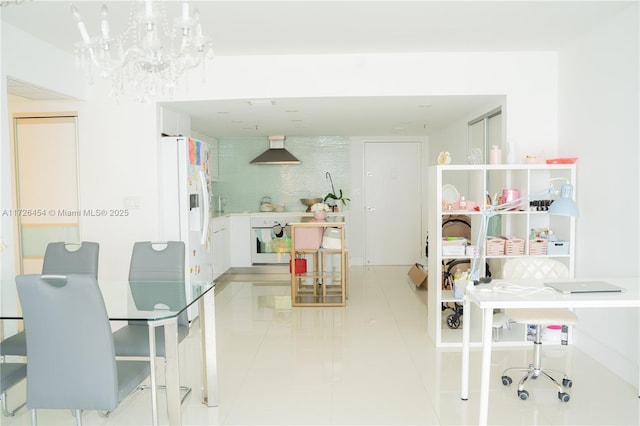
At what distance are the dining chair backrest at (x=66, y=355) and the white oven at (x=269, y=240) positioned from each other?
5.06 metres

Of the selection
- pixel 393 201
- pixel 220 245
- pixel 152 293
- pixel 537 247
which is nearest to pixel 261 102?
pixel 152 293

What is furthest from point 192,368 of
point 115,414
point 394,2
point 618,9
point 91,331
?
point 618,9

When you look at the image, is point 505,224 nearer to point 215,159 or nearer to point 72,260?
point 72,260

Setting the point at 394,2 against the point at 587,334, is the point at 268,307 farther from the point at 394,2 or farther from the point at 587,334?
the point at 394,2

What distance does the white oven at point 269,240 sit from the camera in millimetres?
7195

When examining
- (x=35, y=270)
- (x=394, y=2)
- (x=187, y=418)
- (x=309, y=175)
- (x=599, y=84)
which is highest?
(x=394, y=2)

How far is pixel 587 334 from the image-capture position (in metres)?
3.85

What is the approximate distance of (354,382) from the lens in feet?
11.0

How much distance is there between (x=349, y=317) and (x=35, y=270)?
3108 mm

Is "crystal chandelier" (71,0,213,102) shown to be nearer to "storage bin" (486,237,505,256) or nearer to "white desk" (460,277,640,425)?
"white desk" (460,277,640,425)

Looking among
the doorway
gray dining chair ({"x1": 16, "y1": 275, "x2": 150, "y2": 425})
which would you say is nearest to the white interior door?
the doorway

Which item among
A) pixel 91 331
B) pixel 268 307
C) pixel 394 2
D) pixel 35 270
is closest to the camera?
pixel 91 331

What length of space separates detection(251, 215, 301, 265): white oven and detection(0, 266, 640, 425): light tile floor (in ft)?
6.94

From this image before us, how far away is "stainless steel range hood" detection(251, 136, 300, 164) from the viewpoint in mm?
7602
